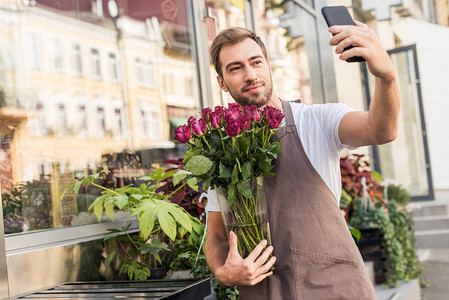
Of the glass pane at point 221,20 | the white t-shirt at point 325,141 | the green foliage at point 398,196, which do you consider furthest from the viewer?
the green foliage at point 398,196

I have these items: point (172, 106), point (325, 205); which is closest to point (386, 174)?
point (172, 106)

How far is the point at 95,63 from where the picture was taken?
358cm

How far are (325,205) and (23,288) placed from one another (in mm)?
1188

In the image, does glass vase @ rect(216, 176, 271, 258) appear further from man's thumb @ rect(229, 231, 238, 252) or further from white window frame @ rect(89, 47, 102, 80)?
white window frame @ rect(89, 47, 102, 80)

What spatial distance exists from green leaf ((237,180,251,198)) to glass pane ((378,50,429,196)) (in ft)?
31.7

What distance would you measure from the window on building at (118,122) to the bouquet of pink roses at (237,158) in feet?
6.70

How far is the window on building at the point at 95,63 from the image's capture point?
353cm

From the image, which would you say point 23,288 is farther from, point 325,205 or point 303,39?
point 303,39

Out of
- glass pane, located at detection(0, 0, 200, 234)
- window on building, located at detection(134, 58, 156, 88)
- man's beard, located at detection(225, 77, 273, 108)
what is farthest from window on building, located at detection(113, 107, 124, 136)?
man's beard, located at detection(225, 77, 273, 108)

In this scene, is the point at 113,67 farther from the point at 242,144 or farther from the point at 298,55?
the point at 298,55

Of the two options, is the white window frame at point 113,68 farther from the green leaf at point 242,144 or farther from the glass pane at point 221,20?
the green leaf at point 242,144

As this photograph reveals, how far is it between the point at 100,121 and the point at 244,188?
2.06 meters

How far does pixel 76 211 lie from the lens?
2.67m

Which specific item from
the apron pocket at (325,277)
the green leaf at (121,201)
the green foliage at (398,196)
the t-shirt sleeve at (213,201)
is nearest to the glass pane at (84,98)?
the green leaf at (121,201)
